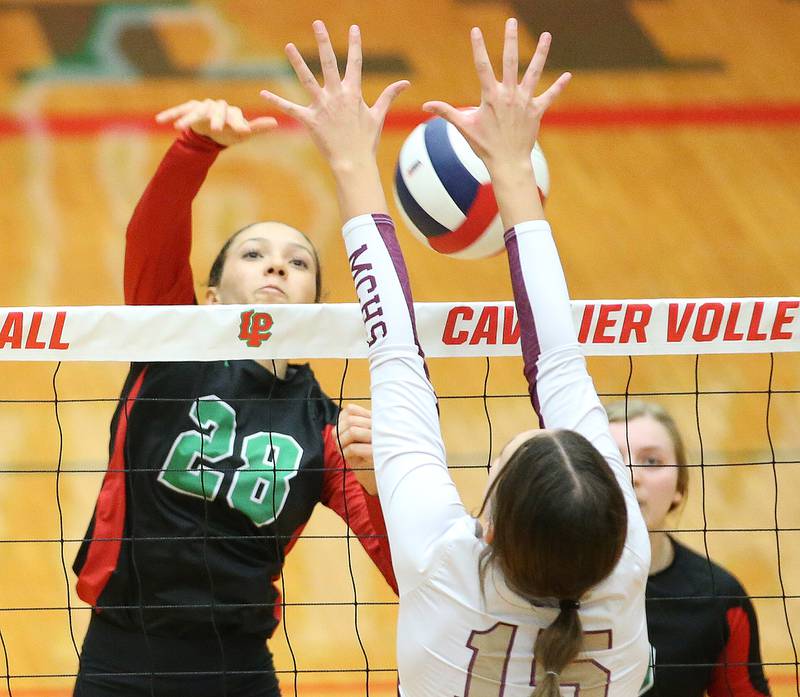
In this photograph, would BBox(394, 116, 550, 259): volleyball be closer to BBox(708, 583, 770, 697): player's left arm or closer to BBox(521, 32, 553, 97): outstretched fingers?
BBox(521, 32, 553, 97): outstretched fingers

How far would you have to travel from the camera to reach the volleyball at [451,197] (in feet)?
8.73

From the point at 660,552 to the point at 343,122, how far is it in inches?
57.0

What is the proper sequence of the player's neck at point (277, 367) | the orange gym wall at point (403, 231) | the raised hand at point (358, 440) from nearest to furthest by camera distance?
the raised hand at point (358, 440), the player's neck at point (277, 367), the orange gym wall at point (403, 231)

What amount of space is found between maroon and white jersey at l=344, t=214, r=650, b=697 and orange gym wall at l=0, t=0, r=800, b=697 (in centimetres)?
266

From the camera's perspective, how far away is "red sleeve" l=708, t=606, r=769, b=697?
260cm

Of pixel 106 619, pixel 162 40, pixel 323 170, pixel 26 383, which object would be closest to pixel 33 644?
pixel 26 383

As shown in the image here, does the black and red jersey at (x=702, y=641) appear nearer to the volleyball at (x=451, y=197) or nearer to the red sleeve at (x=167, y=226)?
the volleyball at (x=451, y=197)

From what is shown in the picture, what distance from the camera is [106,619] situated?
8.06 feet

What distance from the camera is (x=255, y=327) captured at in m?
2.32

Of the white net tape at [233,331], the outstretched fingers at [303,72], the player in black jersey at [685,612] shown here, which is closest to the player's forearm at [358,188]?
the outstretched fingers at [303,72]

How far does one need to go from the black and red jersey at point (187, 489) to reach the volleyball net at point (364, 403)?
0.11 metres

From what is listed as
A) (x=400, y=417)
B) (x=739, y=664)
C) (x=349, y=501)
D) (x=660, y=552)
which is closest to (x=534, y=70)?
(x=400, y=417)

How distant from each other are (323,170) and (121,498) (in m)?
4.68

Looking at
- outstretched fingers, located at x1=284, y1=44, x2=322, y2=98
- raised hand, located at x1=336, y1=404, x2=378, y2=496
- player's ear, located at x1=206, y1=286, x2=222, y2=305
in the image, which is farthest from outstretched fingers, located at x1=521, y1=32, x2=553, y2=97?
player's ear, located at x1=206, y1=286, x2=222, y2=305
